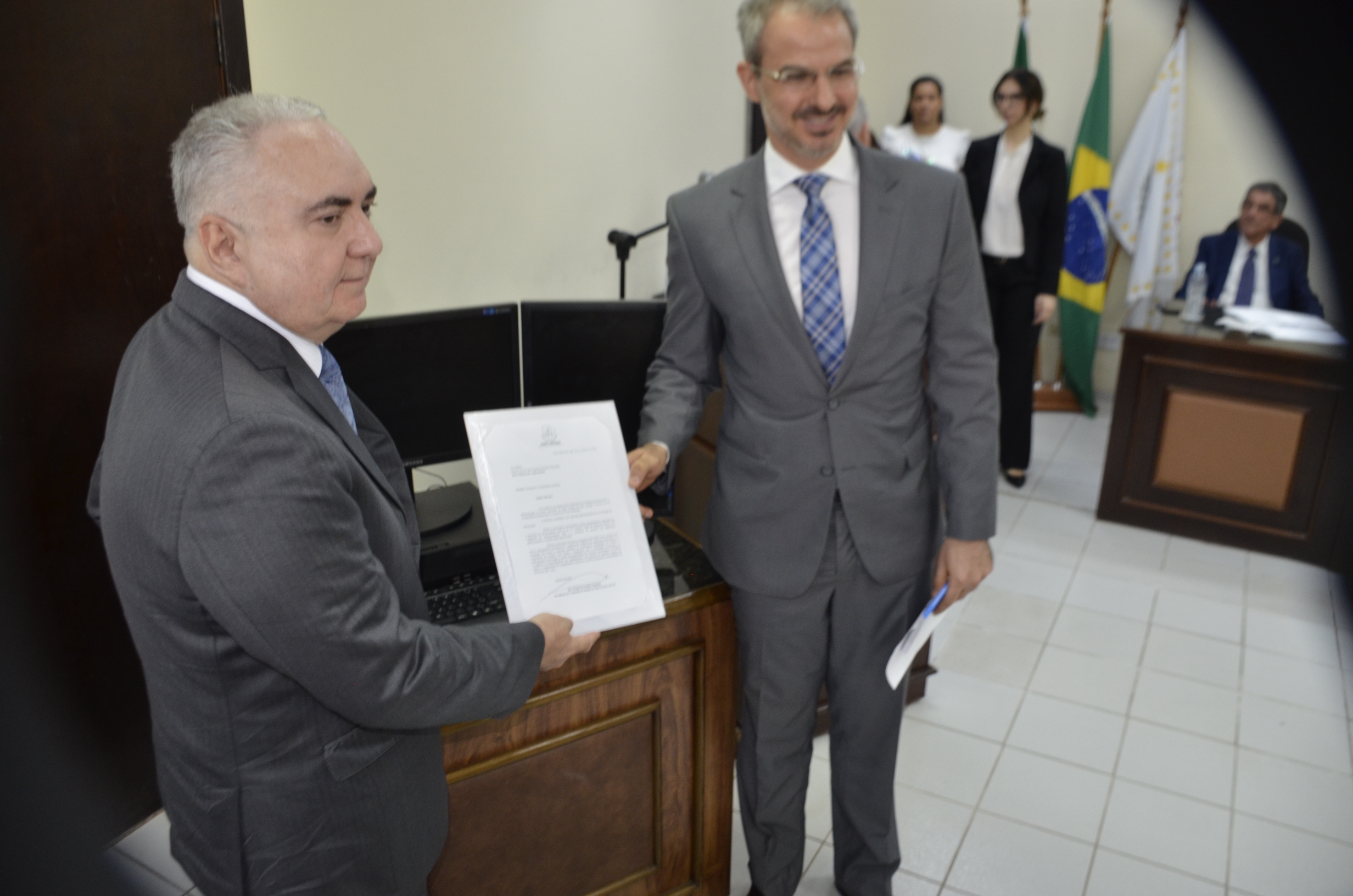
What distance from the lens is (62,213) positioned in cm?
179

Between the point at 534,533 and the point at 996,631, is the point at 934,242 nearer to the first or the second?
the point at 534,533

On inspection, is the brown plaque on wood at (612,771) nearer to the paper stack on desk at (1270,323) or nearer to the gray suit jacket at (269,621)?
the gray suit jacket at (269,621)

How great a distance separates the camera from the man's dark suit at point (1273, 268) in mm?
3703

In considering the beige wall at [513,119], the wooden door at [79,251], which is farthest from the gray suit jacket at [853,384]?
the wooden door at [79,251]

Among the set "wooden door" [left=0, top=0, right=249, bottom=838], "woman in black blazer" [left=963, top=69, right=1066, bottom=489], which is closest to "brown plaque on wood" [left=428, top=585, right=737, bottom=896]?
"wooden door" [left=0, top=0, right=249, bottom=838]

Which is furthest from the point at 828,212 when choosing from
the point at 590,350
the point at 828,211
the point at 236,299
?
the point at 236,299

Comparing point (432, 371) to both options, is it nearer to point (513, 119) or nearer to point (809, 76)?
point (809, 76)

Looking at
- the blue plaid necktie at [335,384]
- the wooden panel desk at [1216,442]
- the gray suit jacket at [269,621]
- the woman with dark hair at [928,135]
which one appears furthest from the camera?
the woman with dark hair at [928,135]

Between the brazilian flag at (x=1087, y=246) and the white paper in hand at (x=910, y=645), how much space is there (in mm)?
4072

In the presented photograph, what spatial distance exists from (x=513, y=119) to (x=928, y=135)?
314 cm

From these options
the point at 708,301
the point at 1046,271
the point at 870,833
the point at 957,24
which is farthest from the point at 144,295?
the point at 957,24

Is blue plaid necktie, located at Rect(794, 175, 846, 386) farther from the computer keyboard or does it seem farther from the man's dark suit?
the man's dark suit

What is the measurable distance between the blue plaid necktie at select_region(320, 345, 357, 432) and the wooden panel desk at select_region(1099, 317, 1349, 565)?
11.1 feet

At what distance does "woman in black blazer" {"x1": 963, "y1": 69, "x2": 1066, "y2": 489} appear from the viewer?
4098 millimetres
